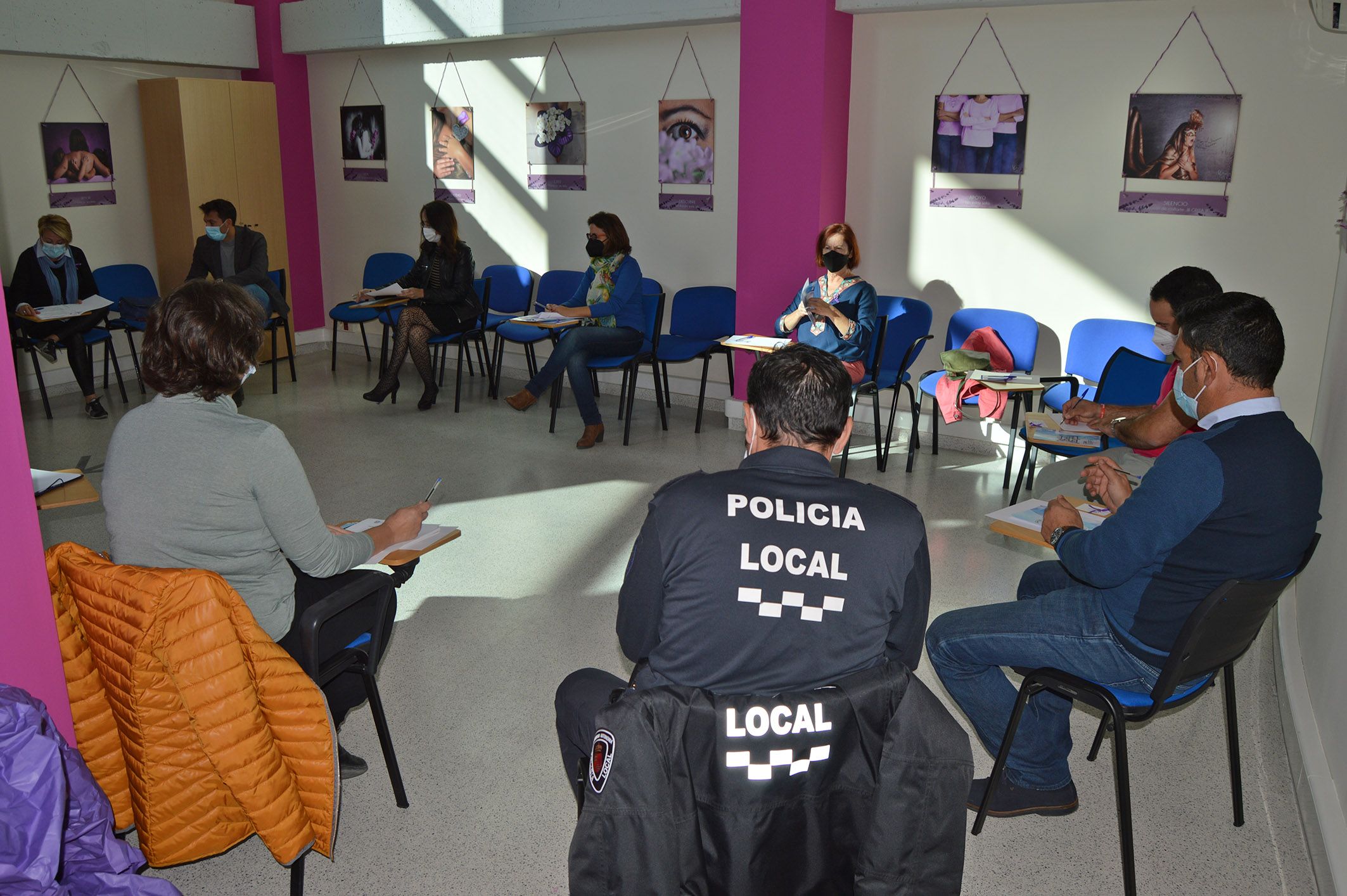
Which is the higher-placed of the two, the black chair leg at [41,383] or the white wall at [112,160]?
the white wall at [112,160]

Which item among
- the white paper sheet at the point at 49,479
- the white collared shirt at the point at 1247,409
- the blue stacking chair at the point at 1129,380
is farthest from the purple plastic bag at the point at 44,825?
the blue stacking chair at the point at 1129,380

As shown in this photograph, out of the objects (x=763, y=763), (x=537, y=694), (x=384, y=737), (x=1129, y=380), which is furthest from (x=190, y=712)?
(x=1129, y=380)

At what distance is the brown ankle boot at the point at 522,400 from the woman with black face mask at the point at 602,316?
43 centimetres

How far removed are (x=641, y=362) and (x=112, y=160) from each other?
185 inches

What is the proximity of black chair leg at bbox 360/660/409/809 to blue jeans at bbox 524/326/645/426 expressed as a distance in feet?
12.5

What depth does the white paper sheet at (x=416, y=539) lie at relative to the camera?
275cm

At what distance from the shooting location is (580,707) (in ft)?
7.38

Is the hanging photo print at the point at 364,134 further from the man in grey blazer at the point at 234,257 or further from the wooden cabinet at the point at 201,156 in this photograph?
the man in grey blazer at the point at 234,257

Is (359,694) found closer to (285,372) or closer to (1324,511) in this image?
(1324,511)

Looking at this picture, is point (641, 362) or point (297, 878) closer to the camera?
point (297, 878)

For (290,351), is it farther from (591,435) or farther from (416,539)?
(416,539)

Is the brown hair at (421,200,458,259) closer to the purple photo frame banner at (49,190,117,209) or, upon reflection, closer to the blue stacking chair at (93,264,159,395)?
the blue stacking chair at (93,264,159,395)

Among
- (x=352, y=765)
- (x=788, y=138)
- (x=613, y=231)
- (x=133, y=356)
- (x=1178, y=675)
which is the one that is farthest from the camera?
(x=133, y=356)

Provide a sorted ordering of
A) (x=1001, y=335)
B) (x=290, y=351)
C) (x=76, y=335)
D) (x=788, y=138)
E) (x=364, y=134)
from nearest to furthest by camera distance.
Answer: (x=1001, y=335)
(x=788, y=138)
(x=76, y=335)
(x=290, y=351)
(x=364, y=134)
